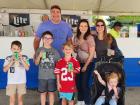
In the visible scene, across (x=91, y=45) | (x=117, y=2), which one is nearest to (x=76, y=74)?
(x=91, y=45)

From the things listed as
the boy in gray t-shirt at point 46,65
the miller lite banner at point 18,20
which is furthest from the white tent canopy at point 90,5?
the boy in gray t-shirt at point 46,65

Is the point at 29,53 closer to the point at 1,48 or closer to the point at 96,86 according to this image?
the point at 1,48

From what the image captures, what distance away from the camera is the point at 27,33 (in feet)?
25.5

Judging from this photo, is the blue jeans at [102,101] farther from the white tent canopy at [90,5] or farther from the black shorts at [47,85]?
the white tent canopy at [90,5]

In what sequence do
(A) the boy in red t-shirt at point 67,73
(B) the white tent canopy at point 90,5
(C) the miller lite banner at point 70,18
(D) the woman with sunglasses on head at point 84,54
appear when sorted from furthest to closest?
(B) the white tent canopy at point 90,5
(C) the miller lite banner at point 70,18
(D) the woman with sunglasses on head at point 84,54
(A) the boy in red t-shirt at point 67,73

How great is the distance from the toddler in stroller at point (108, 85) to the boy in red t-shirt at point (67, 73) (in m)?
0.34

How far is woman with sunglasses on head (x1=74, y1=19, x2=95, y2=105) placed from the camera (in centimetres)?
507

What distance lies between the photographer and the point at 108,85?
4664 mm

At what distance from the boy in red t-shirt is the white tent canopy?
24.4 ft

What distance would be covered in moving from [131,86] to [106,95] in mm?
2455

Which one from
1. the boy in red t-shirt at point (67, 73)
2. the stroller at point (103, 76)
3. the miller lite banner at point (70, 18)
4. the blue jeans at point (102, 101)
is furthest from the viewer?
the miller lite banner at point (70, 18)

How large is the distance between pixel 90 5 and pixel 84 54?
8.60 m

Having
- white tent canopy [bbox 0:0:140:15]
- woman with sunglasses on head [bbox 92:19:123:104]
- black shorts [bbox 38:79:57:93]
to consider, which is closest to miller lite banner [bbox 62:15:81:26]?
woman with sunglasses on head [bbox 92:19:123:104]

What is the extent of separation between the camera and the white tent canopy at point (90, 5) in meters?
12.7
